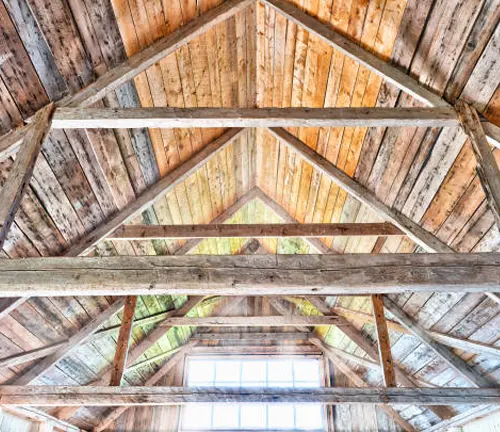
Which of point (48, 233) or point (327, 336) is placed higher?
point (327, 336)

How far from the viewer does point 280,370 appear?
657 cm

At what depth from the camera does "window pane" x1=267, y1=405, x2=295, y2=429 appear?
5.98 metres

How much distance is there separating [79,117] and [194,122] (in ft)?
2.32

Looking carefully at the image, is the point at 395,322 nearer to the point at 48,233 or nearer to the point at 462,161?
the point at 462,161

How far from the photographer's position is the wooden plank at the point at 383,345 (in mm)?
3729

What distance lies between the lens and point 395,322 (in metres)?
4.61

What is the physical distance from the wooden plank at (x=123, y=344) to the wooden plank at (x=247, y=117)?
2320mm

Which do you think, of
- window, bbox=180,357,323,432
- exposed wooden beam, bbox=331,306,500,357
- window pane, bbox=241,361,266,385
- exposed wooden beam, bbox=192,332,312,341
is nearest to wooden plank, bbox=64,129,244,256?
exposed wooden beam, bbox=331,306,500,357

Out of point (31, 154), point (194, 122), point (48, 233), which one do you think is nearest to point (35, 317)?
point (48, 233)

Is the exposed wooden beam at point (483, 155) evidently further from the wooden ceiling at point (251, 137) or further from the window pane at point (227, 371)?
the window pane at point (227, 371)

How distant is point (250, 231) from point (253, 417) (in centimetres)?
358

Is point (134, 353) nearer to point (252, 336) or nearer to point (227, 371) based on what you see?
point (227, 371)

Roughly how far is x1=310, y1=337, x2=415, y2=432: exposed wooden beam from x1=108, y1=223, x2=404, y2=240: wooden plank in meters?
3.00

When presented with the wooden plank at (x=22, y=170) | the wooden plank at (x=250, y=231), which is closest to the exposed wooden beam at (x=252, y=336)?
the wooden plank at (x=250, y=231)
